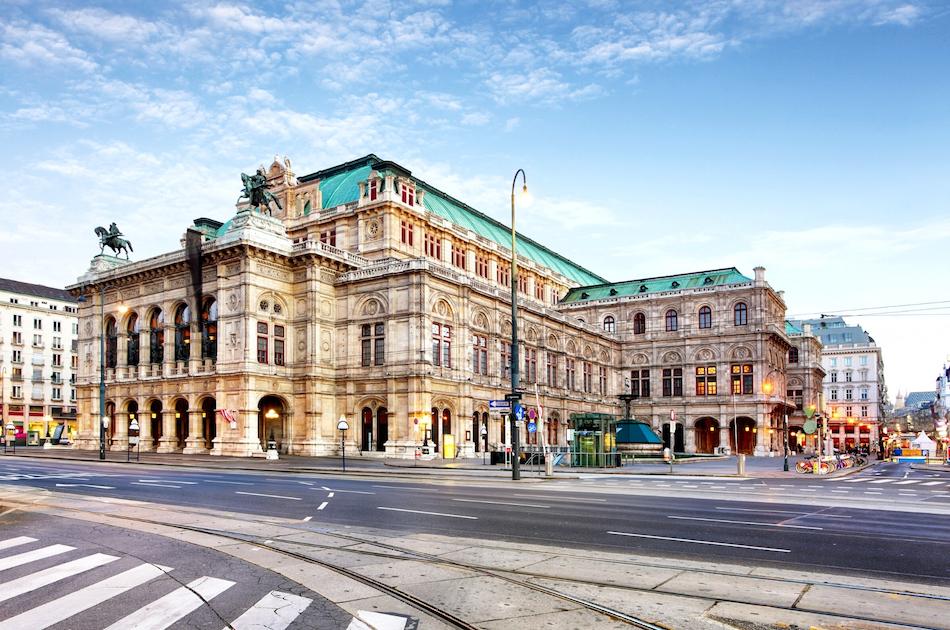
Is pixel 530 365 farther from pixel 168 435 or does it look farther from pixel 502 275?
pixel 168 435

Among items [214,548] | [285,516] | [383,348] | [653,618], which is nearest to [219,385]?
[383,348]

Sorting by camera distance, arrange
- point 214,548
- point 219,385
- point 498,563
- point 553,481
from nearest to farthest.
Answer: point 498,563
point 214,548
point 553,481
point 219,385

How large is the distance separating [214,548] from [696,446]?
279 ft

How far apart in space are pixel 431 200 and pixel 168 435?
3379 cm

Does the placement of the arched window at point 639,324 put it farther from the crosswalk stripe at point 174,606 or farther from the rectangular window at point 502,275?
the crosswalk stripe at point 174,606

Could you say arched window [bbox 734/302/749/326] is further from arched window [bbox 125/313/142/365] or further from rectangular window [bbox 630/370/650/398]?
arched window [bbox 125/313/142/365]

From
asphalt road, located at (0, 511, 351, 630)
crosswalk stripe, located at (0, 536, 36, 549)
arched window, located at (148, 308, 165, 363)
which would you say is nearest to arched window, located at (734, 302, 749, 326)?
arched window, located at (148, 308, 165, 363)

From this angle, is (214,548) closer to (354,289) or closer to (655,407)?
(354,289)

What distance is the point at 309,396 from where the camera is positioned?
60875 mm

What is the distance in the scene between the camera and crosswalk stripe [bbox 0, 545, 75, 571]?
1177 cm

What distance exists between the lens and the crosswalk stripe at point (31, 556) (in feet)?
38.6

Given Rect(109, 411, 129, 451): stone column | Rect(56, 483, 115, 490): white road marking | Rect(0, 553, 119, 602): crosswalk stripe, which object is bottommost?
Rect(109, 411, 129, 451): stone column

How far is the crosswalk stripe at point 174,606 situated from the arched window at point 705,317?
8656 cm

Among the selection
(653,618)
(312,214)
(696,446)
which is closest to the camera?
(653,618)
